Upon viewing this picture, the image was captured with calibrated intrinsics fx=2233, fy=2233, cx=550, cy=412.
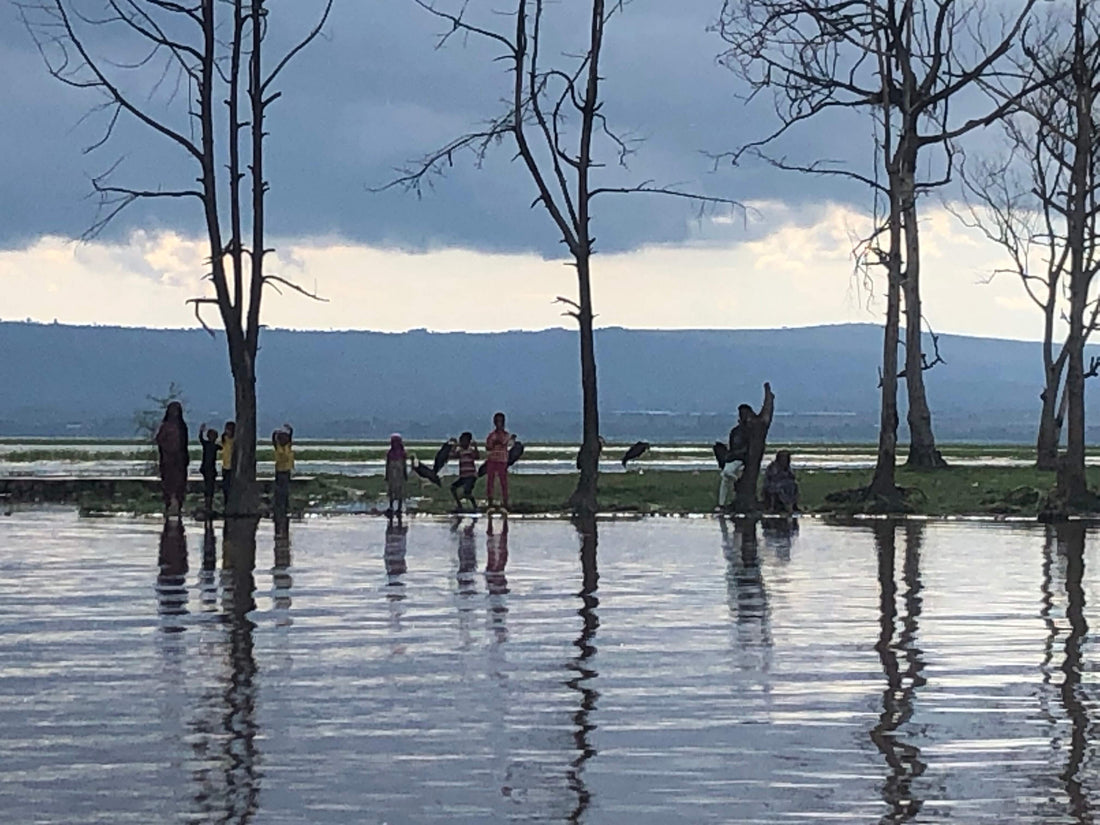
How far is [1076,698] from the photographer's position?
13.3 meters

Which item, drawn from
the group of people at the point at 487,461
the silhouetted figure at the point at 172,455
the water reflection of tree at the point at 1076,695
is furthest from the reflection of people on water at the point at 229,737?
the group of people at the point at 487,461

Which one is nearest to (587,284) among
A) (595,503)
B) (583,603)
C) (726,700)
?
(595,503)

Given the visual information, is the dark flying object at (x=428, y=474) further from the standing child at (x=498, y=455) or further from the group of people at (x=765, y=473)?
the group of people at (x=765, y=473)

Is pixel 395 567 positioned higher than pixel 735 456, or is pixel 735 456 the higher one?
pixel 735 456

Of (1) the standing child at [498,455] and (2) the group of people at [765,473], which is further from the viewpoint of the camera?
(1) the standing child at [498,455]

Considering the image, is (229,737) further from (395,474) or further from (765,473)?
(765,473)

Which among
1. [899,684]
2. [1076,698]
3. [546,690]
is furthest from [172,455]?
[1076,698]

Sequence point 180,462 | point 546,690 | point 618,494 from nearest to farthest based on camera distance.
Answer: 1. point 546,690
2. point 180,462
3. point 618,494

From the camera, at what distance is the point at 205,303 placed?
3606 cm

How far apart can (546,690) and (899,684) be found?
222cm

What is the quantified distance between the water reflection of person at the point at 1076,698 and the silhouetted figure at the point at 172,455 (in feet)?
47.9

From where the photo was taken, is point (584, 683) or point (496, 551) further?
point (496, 551)

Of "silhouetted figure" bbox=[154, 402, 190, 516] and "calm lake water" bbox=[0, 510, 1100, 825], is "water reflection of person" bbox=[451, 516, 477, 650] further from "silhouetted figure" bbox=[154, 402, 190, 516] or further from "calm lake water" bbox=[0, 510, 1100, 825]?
"silhouetted figure" bbox=[154, 402, 190, 516]

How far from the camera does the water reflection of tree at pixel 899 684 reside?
33.2 ft
